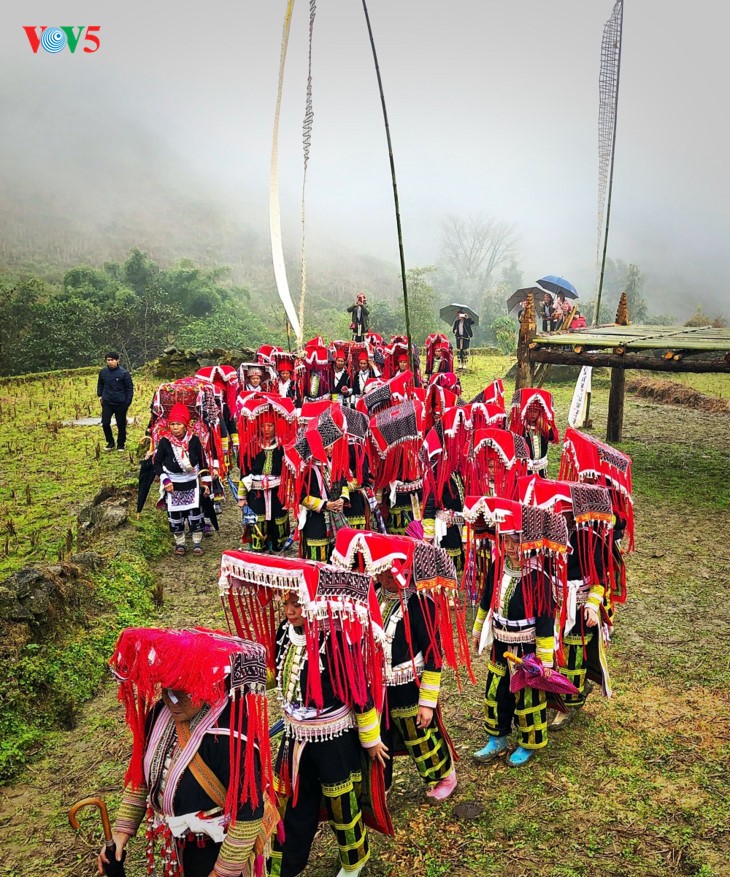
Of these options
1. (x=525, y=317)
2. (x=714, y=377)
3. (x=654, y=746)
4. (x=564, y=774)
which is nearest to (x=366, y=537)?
(x=564, y=774)

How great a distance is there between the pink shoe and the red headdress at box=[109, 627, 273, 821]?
183cm

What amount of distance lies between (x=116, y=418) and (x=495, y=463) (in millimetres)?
8504

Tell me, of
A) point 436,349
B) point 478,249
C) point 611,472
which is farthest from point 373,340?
point 478,249

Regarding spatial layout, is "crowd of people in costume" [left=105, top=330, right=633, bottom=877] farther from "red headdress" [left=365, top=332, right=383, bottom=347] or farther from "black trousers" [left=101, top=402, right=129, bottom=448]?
"red headdress" [left=365, top=332, right=383, bottom=347]

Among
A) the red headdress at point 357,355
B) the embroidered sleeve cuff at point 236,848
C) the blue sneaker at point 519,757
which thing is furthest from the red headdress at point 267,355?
the embroidered sleeve cuff at point 236,848

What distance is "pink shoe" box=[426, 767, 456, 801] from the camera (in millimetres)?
4121

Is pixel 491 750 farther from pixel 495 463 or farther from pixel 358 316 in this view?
pixel 358 316

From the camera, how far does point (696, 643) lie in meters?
5.97

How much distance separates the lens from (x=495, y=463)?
6.54 meters

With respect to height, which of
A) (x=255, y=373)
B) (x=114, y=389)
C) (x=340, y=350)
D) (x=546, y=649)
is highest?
(x=340, y=350)

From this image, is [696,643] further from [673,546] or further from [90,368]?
[90,368]

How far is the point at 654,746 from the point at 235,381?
7930 mm

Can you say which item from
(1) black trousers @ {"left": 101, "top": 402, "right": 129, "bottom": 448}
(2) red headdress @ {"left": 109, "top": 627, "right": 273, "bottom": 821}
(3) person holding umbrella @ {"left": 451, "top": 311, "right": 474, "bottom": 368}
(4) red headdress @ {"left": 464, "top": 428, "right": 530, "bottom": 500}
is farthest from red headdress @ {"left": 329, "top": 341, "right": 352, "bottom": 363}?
(2) red headdress @ {"left": 109, "top": 627, "right": 273, "bottom": 821}

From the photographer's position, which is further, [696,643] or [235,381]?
[235,381]
